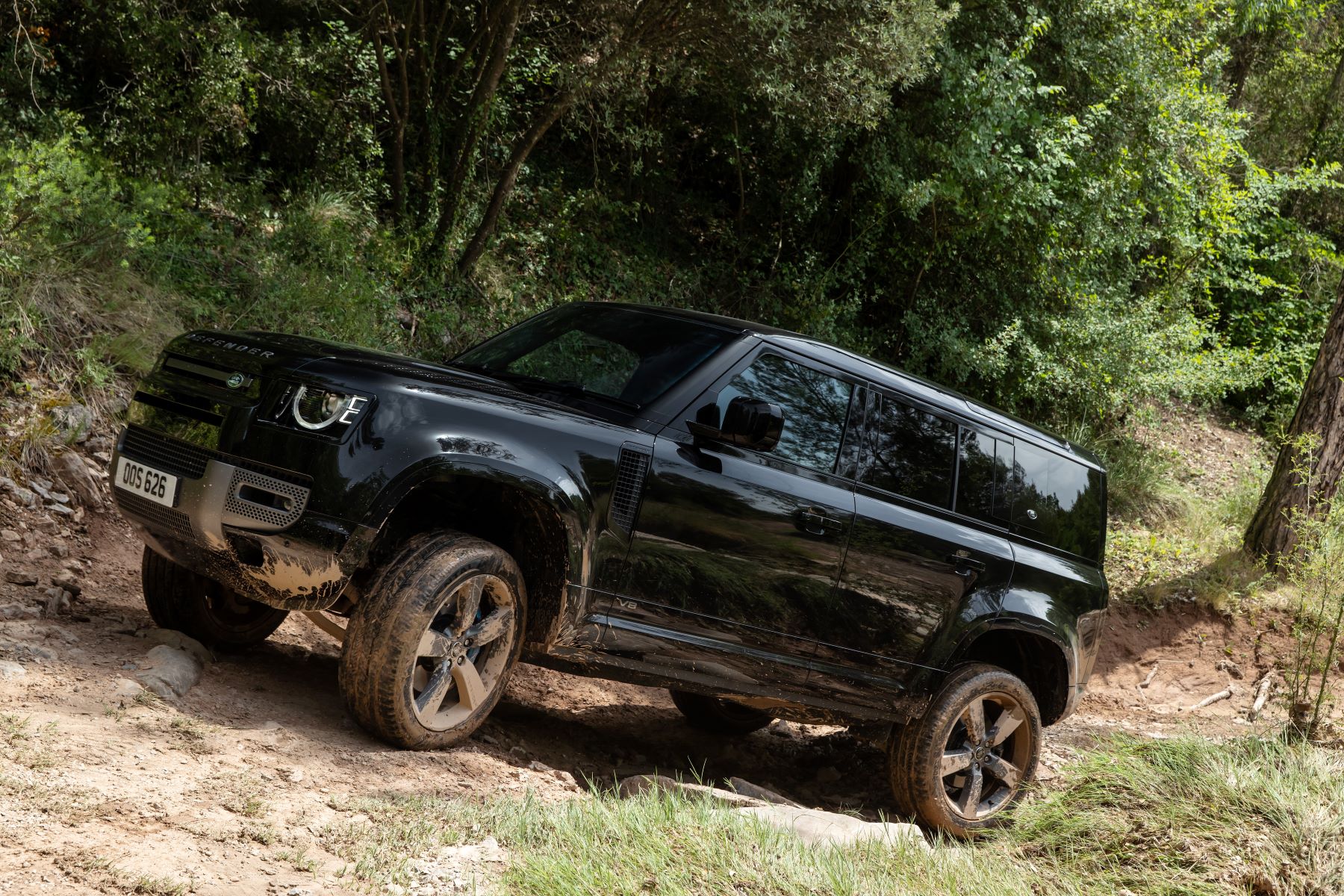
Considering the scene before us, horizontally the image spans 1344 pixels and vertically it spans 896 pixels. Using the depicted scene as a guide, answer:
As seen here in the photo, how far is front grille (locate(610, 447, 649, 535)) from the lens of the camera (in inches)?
172

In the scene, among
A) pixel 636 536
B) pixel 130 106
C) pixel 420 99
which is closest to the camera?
pixel 636 536

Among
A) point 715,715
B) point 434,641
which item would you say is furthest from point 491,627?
point 715,715

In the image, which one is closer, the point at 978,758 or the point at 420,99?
the point at 978,758

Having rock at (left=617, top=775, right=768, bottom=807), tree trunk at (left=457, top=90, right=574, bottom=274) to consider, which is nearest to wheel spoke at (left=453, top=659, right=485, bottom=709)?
rock at (left=617, top=775, right=768, bottom=807)

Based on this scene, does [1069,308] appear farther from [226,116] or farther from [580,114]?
[226,116]

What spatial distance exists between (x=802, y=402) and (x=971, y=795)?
2.29 m

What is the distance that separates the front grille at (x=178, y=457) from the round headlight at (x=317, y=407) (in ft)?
0.62

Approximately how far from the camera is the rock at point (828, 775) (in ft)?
21.4

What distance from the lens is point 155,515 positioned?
13.6 feet

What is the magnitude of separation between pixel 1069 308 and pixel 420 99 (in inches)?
364

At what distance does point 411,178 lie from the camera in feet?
43.6

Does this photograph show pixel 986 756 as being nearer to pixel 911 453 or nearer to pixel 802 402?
pixel 911 453

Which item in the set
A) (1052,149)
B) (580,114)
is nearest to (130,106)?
(580,114)

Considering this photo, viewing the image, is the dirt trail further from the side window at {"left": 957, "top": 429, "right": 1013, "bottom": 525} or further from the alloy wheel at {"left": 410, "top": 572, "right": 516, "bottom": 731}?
the side window at {"left": 957, "top": 429, "right": 1013, "bottom": 525}
